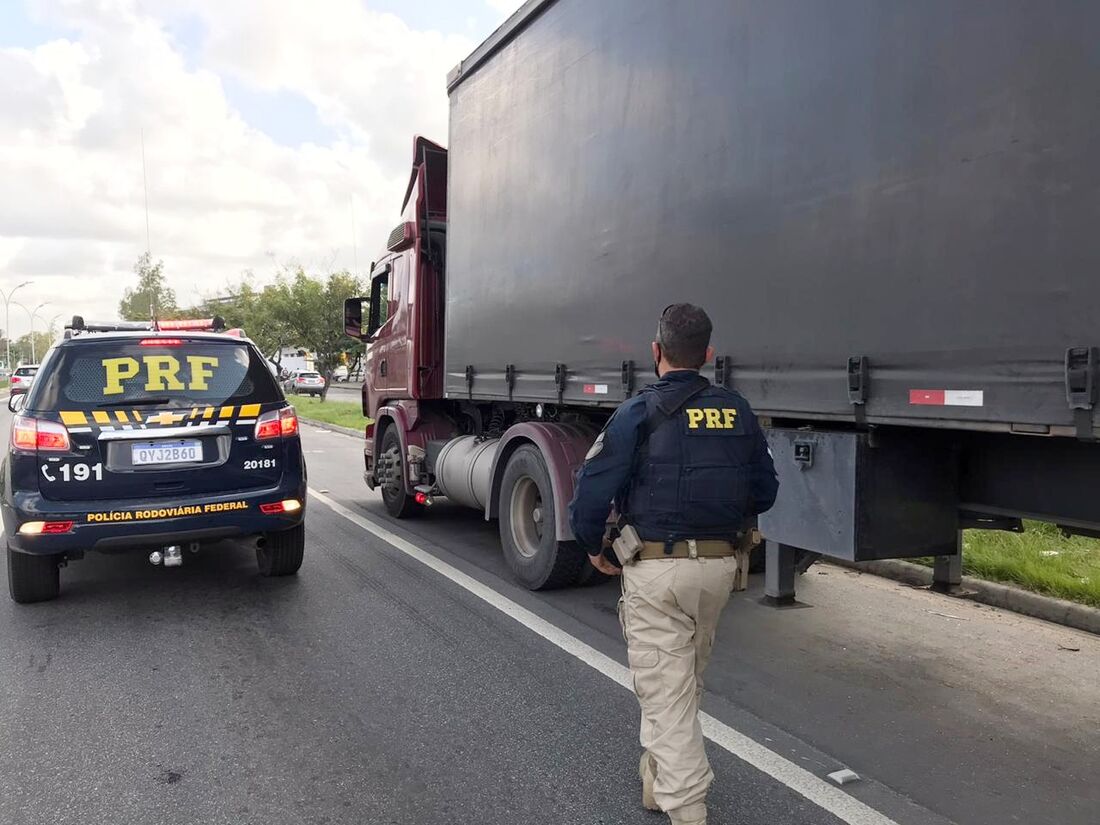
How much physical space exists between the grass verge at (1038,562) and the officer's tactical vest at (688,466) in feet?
9.66

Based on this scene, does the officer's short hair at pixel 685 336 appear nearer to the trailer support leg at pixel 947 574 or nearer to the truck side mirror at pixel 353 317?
the trailer support leg at pixel 947 574

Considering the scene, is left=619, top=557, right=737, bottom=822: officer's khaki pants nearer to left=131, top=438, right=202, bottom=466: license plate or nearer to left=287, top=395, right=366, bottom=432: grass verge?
left=131, top=438, right=202, bottom=466: license plate

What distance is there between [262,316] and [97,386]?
26.3 metres

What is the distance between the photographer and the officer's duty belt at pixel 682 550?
8.64 ft

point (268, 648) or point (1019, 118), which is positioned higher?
point (1019, 118)

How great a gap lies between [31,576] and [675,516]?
438 cm

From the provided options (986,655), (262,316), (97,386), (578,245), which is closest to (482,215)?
(578,245)

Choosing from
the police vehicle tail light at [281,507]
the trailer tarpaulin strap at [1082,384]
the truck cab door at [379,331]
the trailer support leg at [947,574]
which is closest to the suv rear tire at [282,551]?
the police vehicle tail light at [281,507]

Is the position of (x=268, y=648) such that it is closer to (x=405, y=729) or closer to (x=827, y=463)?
(x=405, y=729)

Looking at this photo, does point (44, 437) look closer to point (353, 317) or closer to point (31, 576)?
point (31, 576)

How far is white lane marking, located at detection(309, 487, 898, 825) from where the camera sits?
Answer: 2.87 meters

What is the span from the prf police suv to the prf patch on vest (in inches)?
136

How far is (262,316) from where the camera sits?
1179 inches

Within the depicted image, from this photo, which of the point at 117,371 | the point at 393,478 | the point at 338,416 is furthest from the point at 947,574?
the point at 338,416
